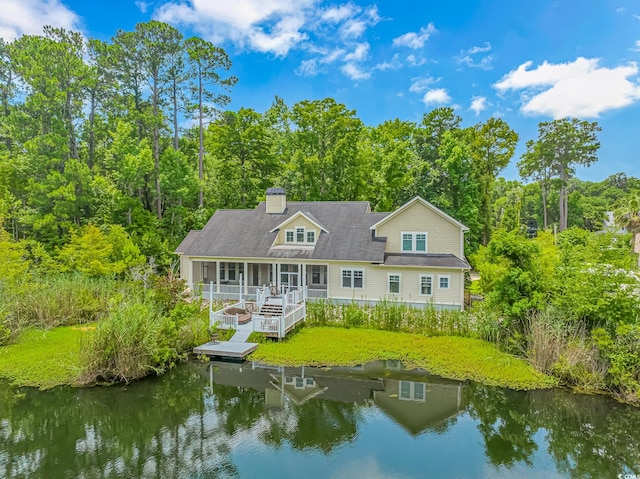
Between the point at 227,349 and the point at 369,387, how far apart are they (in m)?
5.43

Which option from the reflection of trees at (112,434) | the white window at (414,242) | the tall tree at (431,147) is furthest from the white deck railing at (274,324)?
the tall tree at (431,147)

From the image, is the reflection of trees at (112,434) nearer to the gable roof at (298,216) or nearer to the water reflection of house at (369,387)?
the water reflection of house at (369,387)

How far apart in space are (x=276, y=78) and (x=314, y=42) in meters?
6.81

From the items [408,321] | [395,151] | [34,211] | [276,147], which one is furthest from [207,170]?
[408,321]

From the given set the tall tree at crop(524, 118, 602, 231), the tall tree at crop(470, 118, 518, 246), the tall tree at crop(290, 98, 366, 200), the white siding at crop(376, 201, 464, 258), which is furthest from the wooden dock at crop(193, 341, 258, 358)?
the tall tree at crop(524, 118, 602, 231)

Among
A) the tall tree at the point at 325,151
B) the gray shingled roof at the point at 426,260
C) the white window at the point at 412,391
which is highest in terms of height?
the tall tree at the point at 325,151

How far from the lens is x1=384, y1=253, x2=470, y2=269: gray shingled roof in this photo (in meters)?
19.5

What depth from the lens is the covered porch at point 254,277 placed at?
72.0ft

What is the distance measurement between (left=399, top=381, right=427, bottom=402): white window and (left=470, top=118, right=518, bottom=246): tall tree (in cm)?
2533

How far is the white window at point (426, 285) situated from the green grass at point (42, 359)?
14.9 m

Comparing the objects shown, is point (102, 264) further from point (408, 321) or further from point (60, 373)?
point (408, 321)

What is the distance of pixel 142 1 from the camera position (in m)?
22.2

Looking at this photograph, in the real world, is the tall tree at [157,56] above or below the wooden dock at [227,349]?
above

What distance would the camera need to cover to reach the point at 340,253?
69.3 feet
